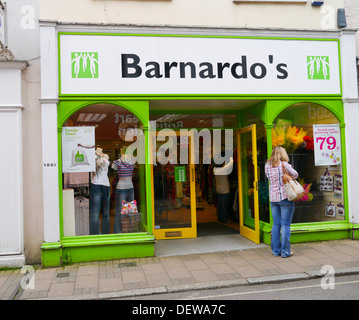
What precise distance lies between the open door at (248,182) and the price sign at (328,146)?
4.40ft

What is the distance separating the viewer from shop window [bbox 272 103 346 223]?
754cm

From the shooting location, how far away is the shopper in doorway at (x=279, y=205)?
632 centimetres

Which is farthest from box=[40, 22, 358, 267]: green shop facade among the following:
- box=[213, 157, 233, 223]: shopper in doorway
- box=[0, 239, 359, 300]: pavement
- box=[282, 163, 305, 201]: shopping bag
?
box=[282, 163, 305, 201]: shopping bag

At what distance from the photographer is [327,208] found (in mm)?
7680

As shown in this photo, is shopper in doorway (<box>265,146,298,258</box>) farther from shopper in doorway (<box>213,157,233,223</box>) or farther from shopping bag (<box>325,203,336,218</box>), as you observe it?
shopper in doorway (<box>213,157,233,223</box>)

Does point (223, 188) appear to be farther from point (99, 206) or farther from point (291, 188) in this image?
point (99, 206)

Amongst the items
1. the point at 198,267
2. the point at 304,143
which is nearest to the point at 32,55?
the point at 198,267

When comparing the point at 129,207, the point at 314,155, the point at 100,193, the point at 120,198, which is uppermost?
the point at 314,155

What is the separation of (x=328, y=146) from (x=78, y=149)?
16.5 feet

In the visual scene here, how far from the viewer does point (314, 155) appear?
299 inches

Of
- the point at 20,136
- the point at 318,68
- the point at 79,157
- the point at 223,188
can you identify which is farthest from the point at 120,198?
the point at 318,68

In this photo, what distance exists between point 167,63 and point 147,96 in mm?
734

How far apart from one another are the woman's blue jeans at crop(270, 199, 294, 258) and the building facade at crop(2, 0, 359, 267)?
67 centimetres

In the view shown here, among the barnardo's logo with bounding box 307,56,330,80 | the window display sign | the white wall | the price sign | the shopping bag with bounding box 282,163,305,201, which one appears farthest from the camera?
the price sign
